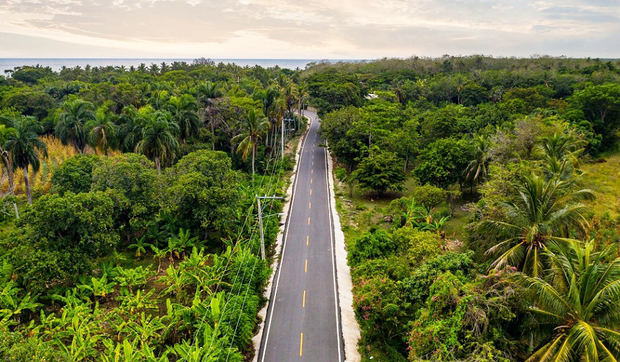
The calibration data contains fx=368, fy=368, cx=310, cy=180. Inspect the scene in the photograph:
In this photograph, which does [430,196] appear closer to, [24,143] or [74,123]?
[24,143]

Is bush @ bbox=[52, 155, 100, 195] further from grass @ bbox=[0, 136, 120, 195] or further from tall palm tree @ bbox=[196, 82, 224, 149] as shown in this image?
tall palm tree @ bbox=[196, 82, 224, 149]

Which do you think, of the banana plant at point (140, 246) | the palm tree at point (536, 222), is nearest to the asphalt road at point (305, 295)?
the palm tree at point (536, 222)

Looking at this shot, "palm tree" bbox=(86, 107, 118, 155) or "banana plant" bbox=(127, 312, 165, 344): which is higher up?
"palm tree" bbox=(86, 107, 118, 155)

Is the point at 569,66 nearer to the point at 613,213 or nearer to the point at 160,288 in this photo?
the point at 613,213

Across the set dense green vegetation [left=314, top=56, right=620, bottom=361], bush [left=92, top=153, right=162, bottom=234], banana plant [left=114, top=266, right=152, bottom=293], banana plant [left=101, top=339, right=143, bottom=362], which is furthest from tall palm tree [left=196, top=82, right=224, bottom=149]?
banana plant [left=101, top=339, right=143, bottom=362]

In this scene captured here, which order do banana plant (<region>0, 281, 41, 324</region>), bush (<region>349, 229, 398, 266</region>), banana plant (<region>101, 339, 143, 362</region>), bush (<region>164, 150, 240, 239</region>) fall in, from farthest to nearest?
1. bush (<region>164, 150, 240, 239</region>)
2. bush (<region>349, 229, 398, 266</region>)
3. banana plant (<region>0, 281, 41, 324</region>)
4. banana plant (<region>101, 339, 143, 362</region>)

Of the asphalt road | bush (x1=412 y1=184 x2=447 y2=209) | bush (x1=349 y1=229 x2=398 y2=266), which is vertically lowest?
the asphalt road
